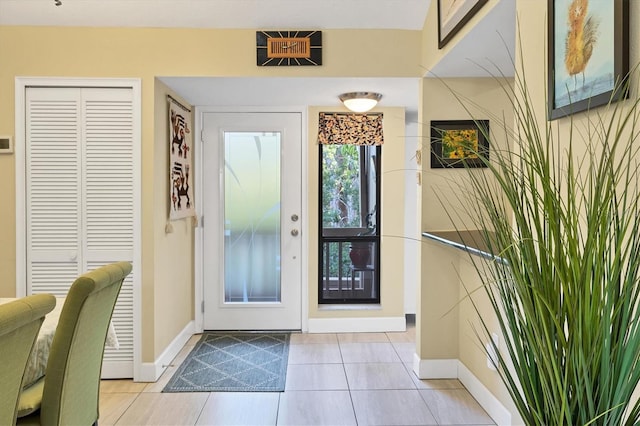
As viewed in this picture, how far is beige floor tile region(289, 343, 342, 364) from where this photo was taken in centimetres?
347

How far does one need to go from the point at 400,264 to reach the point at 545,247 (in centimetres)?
331

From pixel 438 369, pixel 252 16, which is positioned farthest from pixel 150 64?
pixel 438 369

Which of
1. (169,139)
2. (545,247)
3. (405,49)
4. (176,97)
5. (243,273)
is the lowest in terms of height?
(243,273)

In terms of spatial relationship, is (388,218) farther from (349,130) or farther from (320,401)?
(320,401)

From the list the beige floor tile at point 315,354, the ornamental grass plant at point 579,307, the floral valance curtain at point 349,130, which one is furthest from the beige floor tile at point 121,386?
A: the ornamental grass plant at point 579,307

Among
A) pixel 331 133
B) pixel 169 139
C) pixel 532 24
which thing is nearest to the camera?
pixel 532 24

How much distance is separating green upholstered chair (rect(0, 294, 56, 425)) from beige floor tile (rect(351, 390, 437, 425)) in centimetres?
173

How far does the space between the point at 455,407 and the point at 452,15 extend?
2237mm

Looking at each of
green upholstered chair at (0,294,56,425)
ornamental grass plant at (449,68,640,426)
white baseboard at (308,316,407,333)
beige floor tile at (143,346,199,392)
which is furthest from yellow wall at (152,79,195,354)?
ornamental grass plant at (449,68,640,426)

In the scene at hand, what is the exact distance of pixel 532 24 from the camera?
170 centimetres

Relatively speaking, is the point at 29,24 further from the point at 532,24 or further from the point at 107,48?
the point at 532,24

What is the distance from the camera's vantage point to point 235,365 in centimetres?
337

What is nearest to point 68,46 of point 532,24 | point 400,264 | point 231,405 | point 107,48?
point 107,48

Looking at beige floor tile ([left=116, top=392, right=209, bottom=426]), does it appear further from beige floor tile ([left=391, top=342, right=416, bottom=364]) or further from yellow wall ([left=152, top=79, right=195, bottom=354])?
beige floor tile ([left=391, top=342, right=416, bottom=364])
